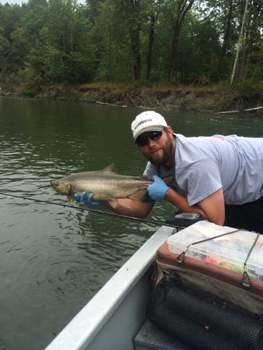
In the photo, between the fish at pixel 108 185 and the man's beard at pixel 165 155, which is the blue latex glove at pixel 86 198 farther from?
the man's beard at pixel 165 155

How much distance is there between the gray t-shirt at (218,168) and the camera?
9.16ft

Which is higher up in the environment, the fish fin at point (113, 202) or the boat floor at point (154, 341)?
the fish fin at point (113, 202)

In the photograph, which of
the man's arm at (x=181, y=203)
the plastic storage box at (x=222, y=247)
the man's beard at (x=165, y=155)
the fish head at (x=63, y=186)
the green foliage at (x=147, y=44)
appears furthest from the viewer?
the green foliage at (x=147, y=44)

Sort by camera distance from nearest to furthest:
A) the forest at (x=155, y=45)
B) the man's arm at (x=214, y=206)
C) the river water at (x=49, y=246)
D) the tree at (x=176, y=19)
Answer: the man's arm at (x=214, y=206) < the river water at (x=49, y=246) < the forest at (x=155, y=45) < the tree at (x=176, y=19)

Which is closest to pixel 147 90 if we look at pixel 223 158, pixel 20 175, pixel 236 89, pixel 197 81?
pixel 197 81

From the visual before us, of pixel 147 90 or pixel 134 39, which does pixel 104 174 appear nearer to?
pixel 147 90

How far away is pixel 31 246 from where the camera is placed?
4996mm

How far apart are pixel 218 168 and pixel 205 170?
179 mm

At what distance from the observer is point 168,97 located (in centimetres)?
3231

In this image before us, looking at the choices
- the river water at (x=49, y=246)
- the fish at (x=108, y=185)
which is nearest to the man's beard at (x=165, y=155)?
the fish at (x=108, y=185)

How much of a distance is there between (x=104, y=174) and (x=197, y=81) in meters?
34.4

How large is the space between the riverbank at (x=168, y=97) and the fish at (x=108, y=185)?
23.6 meters

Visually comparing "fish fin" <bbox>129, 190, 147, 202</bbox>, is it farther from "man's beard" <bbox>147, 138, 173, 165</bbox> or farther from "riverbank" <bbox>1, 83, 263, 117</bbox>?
"riverbank" <bbox>1, 83, 263, 117</bbox>

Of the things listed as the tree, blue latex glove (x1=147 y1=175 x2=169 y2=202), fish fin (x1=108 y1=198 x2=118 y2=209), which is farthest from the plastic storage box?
the tree
